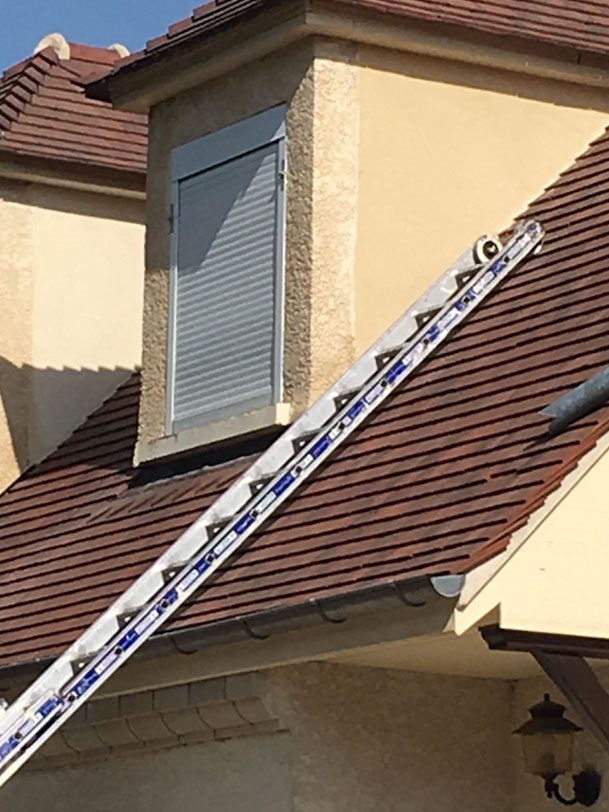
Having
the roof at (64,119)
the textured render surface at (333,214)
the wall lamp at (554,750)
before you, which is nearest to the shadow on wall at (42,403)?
the roof at (64,119)

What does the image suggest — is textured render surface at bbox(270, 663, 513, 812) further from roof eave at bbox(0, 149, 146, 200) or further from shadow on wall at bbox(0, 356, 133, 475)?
roof eave at bbox(0, 149, 146, 200)

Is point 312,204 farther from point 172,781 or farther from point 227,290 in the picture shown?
point 172,781

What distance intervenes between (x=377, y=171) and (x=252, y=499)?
2.27 metres

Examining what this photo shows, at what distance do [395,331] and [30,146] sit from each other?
4.27m

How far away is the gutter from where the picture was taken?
9.47 metres

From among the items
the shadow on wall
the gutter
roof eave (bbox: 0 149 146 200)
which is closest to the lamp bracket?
the gutter

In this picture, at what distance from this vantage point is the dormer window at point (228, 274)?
12820 millimetres

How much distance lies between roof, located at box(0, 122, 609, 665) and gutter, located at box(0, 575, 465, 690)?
0.27 feet

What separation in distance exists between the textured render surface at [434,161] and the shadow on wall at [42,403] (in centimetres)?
324

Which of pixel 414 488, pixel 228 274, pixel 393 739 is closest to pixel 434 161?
pixel 228 274

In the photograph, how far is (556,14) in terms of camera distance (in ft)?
44.4

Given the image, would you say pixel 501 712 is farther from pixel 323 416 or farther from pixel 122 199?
pixel 122 199

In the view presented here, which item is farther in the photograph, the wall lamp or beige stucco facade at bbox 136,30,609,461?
beige stucco facade at bbox 136,30,609,461

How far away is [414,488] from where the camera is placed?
10.6 metres
